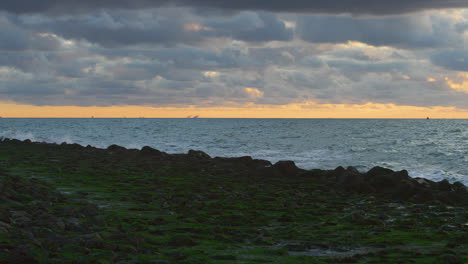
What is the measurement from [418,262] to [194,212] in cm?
535

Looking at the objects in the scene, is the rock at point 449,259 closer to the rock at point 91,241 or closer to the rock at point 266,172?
the rock at point 91,241

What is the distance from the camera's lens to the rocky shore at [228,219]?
736 cm

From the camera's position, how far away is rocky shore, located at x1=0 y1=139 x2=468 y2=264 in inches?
290

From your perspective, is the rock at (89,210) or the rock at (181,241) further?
the rock at (89,210)

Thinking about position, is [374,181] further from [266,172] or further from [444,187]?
[266,172]

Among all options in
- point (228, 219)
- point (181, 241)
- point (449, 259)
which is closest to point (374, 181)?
point (228, 219)

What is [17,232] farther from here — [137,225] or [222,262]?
[222,262]

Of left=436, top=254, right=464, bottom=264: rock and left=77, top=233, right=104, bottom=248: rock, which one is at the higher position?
left=77, top=233, right=104, bottom=248: rock

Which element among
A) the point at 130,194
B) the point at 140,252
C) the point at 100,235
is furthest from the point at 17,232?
the point at 130,194

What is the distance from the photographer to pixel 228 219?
10578mm

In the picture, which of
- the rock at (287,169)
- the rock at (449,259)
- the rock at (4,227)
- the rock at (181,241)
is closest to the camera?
the rock at (449,259)

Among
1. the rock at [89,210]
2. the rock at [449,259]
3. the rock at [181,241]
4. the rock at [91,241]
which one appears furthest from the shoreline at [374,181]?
the rock at [91,241]

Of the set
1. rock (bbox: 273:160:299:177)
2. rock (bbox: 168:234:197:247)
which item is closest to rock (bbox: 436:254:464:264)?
rock (bbox: 168:234:197:247)

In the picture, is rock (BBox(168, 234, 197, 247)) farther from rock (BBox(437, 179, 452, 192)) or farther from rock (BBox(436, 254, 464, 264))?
rock (BBox(437, 179, 452, 192))
